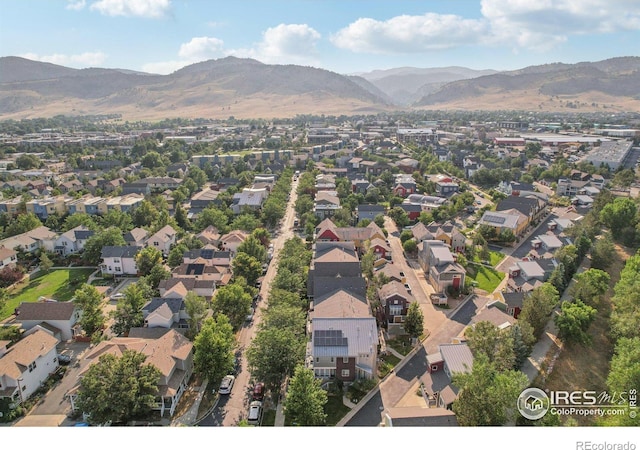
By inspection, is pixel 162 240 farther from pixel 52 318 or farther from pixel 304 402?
pixel 304 402

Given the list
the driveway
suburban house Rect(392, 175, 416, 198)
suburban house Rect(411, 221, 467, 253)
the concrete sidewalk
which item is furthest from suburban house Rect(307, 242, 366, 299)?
suburban house Rect(392, 175, 416, 198)

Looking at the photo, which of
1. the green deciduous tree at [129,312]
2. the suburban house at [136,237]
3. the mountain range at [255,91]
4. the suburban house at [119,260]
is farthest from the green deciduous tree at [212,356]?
the mountain range at [255,91]

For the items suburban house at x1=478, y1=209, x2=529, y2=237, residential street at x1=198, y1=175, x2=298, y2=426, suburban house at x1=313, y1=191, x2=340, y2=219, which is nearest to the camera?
residential street at x1=198, y1=175, x2=298, y2=426

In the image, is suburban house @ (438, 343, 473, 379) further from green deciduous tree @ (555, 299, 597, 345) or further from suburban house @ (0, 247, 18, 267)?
suburban house @ (0, 247, 18, 267)

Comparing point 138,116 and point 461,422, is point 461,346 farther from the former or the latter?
point 138,116

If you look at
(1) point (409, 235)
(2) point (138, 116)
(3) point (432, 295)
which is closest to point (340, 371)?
(3) point (432, 295)

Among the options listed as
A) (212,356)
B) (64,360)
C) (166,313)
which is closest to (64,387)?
(64,360)
